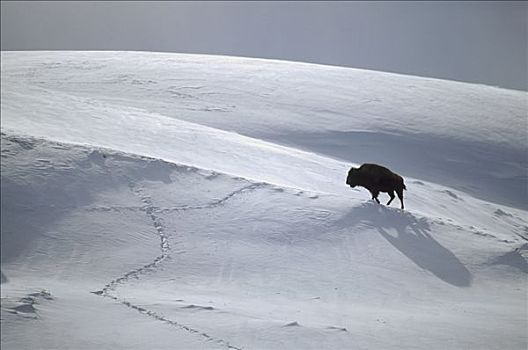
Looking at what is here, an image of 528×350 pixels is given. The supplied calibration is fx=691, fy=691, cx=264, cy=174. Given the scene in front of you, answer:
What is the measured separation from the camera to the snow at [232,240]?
8289 millimetres

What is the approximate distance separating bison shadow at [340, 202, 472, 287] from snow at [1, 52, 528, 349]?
4 cm

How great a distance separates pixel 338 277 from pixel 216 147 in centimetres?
784

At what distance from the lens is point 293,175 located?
16016mm

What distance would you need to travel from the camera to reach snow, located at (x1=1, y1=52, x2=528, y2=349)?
8.29m

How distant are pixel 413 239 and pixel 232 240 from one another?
332 cm

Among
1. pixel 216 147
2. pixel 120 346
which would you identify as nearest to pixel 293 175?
pixel 216 147

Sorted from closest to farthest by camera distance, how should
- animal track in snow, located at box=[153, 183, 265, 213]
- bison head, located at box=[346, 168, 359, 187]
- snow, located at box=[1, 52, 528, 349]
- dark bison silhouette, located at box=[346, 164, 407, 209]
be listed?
snow, located at box=[1, 52, 528, 349] < animal track in snow, located at box=[153, 183, 265, 213] < dark bison silhouette, located at box=[346, 164, 407, 209] < bison head, located at box=[346, 168, 359, 187]

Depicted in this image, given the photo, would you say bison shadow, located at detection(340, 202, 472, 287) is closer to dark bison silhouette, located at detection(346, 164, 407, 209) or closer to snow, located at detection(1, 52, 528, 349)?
snow, located at detection(1, 52, 528, 349)

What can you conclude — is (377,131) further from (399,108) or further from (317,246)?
(317,246)

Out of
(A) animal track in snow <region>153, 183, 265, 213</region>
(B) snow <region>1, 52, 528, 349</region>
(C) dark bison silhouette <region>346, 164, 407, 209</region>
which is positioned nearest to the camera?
(B) snow <region>1, 52, 528, 349</region>

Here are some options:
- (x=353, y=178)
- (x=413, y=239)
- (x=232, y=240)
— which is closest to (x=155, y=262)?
(x=232, y=240)

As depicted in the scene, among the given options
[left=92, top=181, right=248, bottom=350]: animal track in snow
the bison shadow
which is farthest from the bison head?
[left=92, top=181, right=248, bottom=350]: animal track in snow

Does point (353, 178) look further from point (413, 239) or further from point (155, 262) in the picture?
point (155, 262)

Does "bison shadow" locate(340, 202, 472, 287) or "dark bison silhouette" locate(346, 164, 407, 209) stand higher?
"dark bison silhouette" locate(346, 164, 407, 209)
